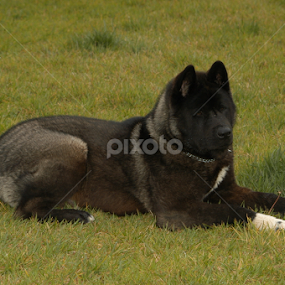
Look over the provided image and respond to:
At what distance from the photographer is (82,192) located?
3.99 metres

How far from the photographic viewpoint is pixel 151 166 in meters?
3.90

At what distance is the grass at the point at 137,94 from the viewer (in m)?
2.92

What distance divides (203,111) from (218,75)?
0.42 m

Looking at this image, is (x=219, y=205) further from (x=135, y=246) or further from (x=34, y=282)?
(x=34, y=282)

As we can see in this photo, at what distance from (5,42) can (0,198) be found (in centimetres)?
513

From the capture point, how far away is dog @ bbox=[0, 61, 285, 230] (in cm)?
368

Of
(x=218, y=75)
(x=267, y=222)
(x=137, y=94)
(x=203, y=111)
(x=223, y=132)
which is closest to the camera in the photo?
(x=267, y=222)

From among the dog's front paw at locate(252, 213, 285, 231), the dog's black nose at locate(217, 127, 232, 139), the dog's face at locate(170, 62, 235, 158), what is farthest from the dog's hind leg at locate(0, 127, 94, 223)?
the dog's front paw at locate(252, 213, 285, 231)

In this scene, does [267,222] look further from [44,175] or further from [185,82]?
[44,175]

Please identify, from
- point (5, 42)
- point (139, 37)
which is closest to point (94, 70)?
point (139, 37)

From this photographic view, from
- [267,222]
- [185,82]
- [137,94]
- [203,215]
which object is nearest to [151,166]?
[203,215]

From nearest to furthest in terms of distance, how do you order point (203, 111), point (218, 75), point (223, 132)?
point (223, 132)
point (203, 111)
point (218, 75)

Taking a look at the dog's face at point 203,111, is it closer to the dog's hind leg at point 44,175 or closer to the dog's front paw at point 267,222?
the dog's front paw at point 267,222

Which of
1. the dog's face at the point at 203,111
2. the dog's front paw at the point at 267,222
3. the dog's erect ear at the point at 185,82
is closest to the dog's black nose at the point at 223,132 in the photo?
the dog's face at the point at 203,111
